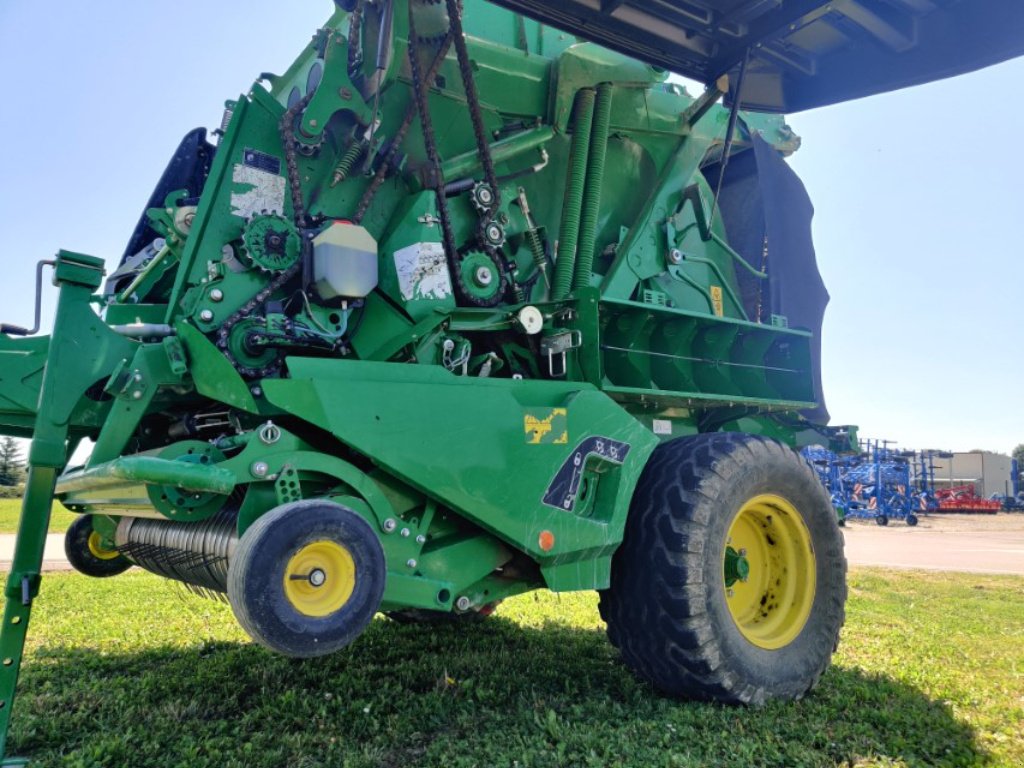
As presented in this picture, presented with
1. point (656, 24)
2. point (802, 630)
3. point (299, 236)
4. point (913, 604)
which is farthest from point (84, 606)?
point (913, 604)

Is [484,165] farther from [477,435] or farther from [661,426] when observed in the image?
[661,426]

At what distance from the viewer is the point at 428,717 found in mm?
3422

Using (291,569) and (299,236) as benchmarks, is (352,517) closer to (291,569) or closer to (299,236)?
(291,569)

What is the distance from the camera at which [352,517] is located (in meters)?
2.76

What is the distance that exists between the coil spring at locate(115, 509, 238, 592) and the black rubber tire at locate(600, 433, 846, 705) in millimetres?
1831

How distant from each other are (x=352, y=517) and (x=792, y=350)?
11.1 feet

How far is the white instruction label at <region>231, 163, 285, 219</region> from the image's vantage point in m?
3.71

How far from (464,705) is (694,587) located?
1.21m

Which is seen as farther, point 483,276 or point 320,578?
point 483,276

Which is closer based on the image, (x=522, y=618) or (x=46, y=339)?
(x=46, y=339)

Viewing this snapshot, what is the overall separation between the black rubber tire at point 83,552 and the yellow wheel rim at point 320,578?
82.1 inches

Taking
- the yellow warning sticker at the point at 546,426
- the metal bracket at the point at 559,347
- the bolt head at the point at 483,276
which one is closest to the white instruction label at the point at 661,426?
the metal bracket at the point at 559,347

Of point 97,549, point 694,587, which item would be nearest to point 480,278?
point 694,587

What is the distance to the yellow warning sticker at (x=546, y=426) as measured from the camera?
11.3 feet
